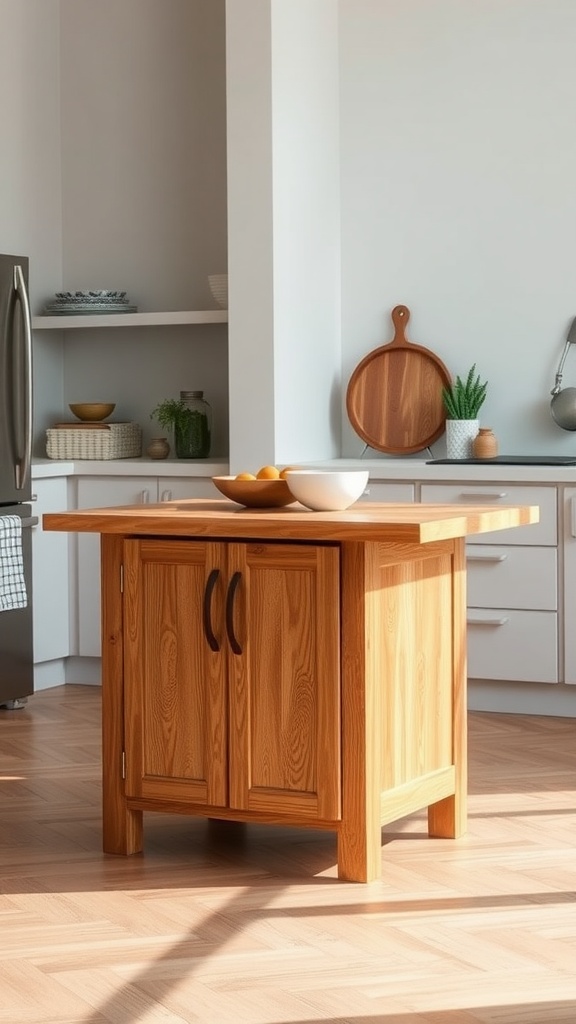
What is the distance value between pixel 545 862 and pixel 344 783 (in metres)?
0.57

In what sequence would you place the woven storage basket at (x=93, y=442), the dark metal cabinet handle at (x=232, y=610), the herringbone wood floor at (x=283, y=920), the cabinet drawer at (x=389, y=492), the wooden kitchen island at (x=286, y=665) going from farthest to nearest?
the woven storage basket at (x=93, y=442) < the cabinet drawer at (x=389, y=492) < the dark metal cabinet handle at (x=232, y=610) < the wooden kitchen island at (x=286, y=665) < the herringbone wood floor at (x=283, y=920)

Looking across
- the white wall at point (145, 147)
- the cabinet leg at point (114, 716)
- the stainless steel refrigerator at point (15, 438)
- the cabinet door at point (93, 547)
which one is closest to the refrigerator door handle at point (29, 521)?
the stainless steel refrigerator at point (15, 438)

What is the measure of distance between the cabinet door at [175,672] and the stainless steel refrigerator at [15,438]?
5.93ft

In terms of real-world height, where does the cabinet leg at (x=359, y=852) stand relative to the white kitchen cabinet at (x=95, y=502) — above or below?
below

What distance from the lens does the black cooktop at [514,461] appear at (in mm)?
5363

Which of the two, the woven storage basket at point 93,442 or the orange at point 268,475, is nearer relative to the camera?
the orange at point 268,475

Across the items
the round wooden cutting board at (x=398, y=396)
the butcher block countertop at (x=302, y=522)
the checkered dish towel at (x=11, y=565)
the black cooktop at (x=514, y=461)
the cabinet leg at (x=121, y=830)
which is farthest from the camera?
the round wooden cutting board at (x=398, y=396)

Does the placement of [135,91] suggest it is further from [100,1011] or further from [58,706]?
[100,1011]

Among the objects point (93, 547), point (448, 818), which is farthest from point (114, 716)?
point (93, 547)

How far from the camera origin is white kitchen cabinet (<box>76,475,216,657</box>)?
5.90m

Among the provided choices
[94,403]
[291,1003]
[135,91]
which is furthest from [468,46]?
[291,1003]

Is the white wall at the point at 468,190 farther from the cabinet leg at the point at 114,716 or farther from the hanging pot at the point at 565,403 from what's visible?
the cabinet leg at the point at 114,716

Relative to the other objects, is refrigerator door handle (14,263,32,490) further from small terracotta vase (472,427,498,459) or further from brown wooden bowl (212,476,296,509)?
brown wooden bowl (212,476,296,509)

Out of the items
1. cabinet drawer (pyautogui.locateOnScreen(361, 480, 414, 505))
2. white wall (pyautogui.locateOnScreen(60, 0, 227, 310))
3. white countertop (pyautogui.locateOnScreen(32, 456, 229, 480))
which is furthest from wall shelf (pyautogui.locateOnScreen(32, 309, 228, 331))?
cabinet drawer (pyautogui.locateOnScreen(361, 480, 414, 505))
